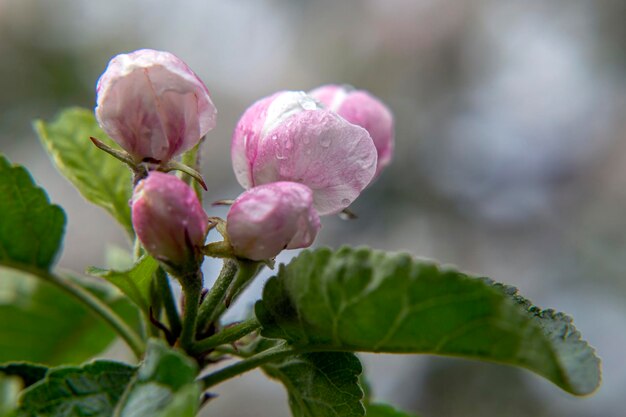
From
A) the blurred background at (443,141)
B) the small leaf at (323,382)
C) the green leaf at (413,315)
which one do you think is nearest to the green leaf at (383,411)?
the small leaf at (323,382)

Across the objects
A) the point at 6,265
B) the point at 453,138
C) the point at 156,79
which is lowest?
the point at 6,265

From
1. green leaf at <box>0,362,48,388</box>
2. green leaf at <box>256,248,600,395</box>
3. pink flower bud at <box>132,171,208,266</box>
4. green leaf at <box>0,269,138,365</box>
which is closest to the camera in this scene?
green leaf at <box>256,248,600,395</box>

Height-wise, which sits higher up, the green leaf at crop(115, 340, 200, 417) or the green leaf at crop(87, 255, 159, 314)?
the green leaf at crop(87, 255, 159, 314)

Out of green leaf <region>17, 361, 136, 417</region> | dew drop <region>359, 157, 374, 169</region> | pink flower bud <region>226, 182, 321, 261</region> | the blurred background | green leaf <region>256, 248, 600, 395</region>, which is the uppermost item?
Answer: the blurred background

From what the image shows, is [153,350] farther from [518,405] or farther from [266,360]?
[518,405]

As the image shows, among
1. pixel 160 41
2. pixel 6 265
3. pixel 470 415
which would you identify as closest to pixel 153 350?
pixel 6 265

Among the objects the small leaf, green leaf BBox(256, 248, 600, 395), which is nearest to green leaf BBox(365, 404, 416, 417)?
the small leaf

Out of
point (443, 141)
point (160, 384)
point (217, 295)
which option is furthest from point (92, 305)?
point (443, 141)

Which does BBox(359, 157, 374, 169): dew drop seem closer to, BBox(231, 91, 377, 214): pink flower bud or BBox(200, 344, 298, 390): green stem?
BBox(231, 91, 377, 214): pink flower bud
